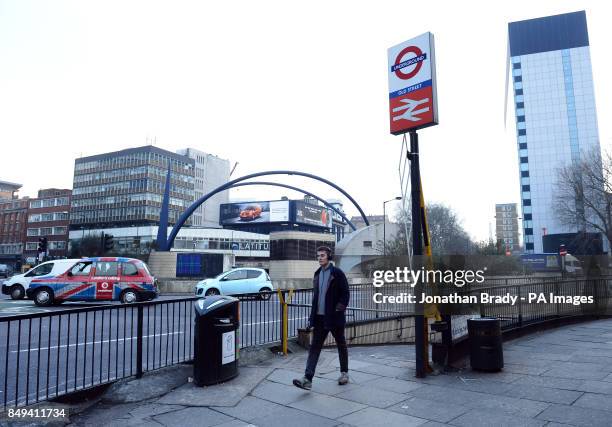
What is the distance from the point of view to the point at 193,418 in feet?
15.5

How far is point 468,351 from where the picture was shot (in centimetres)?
703

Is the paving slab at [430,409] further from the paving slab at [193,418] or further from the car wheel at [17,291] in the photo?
the car wheel at [17,291]

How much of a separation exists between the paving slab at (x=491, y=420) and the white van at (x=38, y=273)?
18.8 m

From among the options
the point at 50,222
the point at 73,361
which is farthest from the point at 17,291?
the point at 50,222

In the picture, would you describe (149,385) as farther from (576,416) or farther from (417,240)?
(576,416)

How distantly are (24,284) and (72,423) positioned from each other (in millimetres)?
20344

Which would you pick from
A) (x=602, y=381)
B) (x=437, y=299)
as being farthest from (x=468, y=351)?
(x=602, y=381)

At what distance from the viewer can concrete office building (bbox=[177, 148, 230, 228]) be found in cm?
12475

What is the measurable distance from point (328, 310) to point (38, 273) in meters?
18.7

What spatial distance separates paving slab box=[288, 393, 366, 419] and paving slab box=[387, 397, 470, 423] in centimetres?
46

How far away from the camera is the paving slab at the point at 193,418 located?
4573mm

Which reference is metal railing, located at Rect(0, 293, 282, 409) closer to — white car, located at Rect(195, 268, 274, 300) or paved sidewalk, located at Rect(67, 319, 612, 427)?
paved sidewalk, located at Rect(67, 319, 612, 427)

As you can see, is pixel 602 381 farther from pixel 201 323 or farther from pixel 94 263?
pixel 94 263

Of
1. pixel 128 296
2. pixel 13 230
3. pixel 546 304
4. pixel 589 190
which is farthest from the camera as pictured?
pixel 13 230
